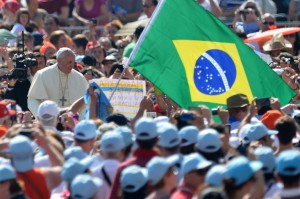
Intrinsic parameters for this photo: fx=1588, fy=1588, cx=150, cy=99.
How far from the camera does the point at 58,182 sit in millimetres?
12219

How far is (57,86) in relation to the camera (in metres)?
18.1

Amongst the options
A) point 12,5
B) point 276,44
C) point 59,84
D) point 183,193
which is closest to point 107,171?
point 183,193

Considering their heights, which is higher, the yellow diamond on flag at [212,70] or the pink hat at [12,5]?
the yellow diamond on flag at [212,70]

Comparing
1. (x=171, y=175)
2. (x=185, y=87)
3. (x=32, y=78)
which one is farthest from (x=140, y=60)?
(x=171, y=175)

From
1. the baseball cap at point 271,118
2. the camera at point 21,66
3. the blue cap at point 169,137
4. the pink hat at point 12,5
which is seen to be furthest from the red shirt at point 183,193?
the pink hat at point 12,5

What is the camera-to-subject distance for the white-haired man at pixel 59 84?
707 inches

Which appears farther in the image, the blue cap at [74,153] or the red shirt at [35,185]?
the blue cap at [74,153]

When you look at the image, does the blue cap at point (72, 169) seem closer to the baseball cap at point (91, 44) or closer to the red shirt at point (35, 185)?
the red shirt at point (35, 185)

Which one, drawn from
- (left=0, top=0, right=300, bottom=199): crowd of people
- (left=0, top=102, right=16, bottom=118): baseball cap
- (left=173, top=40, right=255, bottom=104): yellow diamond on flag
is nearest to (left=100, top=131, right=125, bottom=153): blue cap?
(left=0, top=0, right=300, bottom=199): crowd of people

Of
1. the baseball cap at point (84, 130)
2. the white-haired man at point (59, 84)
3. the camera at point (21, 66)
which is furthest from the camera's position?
the camera at point (21, 66)

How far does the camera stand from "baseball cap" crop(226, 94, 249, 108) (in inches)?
620

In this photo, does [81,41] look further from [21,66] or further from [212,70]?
[212,70]

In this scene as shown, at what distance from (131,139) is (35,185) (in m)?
1.04

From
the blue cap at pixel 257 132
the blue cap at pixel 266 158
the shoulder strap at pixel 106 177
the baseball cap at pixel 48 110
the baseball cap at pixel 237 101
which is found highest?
the blue cap at pixel 266 158
